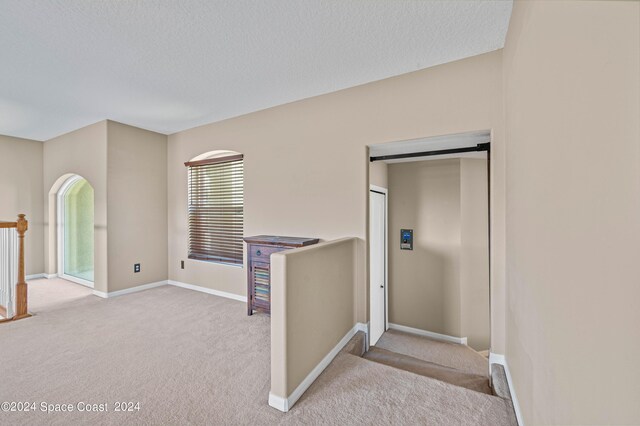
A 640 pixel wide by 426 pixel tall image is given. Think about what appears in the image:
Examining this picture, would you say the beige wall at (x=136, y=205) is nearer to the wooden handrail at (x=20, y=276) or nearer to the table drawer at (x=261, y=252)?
the wooden handrail at (x=20, y=276)

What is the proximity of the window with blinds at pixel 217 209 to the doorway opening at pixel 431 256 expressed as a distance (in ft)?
6.20

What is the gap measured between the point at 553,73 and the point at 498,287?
1745 mm

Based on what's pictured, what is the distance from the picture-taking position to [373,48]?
2.26 metres

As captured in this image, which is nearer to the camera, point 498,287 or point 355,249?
point 498,287

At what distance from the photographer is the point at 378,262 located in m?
3.91

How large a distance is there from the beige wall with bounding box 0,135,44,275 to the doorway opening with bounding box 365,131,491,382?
592 centimetres

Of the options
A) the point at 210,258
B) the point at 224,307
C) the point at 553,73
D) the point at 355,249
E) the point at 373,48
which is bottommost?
the point at 224,307

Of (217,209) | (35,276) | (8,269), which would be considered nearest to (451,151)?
(217,209)

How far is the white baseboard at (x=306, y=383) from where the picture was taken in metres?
1.75

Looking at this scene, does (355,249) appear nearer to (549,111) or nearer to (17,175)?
(549,111)

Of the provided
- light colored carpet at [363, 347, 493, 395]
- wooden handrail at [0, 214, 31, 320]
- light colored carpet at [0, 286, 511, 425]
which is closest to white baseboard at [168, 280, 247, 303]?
light colored carpet at [0, 286, 511, 425]

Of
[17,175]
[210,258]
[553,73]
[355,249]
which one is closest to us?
[553,73]

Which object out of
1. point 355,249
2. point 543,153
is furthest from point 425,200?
point 543,153

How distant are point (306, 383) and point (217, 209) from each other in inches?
115
